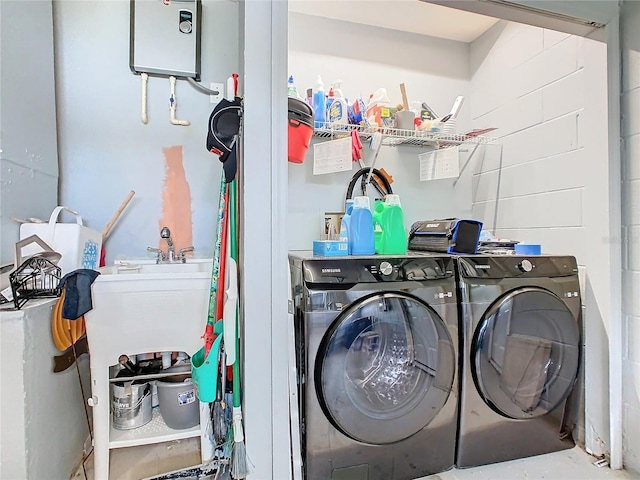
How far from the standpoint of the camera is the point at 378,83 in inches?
89.4

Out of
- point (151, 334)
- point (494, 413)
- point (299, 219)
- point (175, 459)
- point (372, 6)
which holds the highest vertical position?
point (372, 6)

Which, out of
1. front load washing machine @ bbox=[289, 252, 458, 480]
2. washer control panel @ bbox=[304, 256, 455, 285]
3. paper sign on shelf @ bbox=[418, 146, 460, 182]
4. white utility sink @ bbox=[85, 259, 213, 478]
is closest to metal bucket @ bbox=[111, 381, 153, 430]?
white utility sink @ bbox=[85, 259, 213, 478]

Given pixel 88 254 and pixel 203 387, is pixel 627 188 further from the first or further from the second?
pixel 88 254

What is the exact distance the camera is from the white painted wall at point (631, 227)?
1.52m

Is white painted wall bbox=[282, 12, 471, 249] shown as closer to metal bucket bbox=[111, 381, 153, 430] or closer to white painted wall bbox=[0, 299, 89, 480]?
metal bucket bbox=[111, 381, 153, 430]

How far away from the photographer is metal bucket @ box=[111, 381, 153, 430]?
148 cm

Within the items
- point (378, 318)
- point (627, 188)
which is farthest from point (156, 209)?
point (627, 188)

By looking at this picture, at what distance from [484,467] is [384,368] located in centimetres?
69

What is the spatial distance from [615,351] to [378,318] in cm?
118

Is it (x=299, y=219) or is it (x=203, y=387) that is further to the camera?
(x=299, y=219)

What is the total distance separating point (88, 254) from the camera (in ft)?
5.06

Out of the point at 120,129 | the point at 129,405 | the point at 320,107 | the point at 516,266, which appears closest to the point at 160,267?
the point at 129,405

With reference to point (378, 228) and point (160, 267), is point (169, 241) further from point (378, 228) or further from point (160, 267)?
point (378, 228)

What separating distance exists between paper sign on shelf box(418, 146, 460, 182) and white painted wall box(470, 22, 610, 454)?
37 cm
